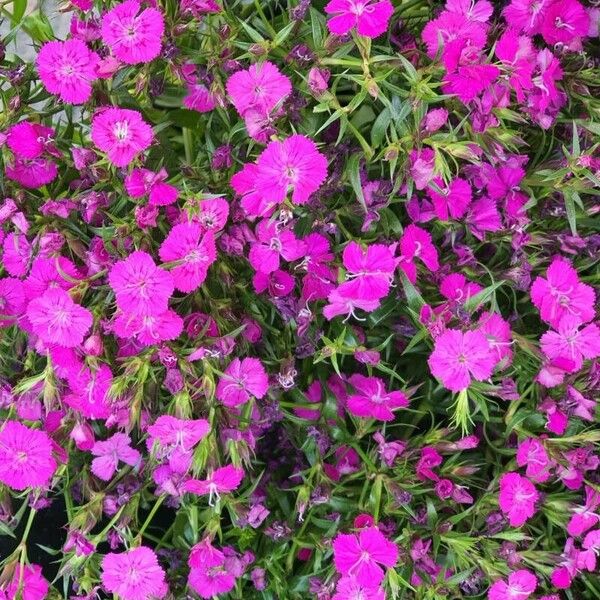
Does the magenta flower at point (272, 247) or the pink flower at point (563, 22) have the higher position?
the pink flower at point (563, 22)

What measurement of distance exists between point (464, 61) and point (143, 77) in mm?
331

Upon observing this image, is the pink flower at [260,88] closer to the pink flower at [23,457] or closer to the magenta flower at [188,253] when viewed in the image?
the magenta flower at [188,253]

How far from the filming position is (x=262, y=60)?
2.65ft

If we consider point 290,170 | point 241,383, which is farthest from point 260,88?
point 241,383

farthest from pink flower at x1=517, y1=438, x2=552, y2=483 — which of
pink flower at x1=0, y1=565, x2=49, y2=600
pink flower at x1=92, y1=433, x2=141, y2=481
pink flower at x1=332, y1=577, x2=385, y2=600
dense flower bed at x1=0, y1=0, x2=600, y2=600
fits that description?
pink flower at x1=0, y1=565, x2=49, y2=600

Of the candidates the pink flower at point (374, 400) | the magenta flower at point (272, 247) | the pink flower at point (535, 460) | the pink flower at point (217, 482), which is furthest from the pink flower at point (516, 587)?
the magenta flower at point (272, 247)

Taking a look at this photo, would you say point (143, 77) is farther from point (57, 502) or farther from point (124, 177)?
point (57, 502)

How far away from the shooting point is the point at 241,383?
825mm

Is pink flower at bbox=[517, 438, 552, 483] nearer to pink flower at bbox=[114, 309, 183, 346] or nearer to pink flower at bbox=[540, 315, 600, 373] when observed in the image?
pink flower at bbox=[540, 315, 600, 373]

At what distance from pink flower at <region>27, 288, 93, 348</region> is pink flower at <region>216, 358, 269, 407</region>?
0.15 metres

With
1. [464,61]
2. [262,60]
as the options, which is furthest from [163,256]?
[464,61]

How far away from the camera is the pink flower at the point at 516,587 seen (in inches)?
35.2

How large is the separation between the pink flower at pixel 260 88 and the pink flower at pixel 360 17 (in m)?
0.07

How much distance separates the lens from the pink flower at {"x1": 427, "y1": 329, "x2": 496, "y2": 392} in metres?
0.78
